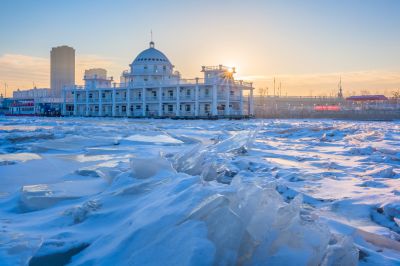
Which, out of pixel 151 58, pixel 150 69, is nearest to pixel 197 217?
pixel 150 69

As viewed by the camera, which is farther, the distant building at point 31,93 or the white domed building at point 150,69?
the distant building at point 31,93

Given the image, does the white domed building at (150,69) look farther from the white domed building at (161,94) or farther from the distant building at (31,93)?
the distant building at (31,93)

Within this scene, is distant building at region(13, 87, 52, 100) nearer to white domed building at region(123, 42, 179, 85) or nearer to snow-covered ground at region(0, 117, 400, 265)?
white domed building at region(123, 42, 179, 85)

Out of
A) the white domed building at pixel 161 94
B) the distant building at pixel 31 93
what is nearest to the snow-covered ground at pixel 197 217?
the white domed building at pixel 161 94

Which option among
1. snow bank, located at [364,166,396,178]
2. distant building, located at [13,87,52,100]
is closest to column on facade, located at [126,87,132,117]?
snow bank, located at [364,166,396,178]

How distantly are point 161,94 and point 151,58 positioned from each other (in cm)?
817

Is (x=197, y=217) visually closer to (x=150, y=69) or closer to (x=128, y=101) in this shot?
(x=128, y=101)

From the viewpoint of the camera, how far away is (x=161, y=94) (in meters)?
57.0

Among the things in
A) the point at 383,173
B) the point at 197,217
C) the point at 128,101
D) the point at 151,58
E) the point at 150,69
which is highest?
the point at 151,58

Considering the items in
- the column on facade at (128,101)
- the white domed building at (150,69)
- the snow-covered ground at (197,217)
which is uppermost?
the white domed building at (150,69)

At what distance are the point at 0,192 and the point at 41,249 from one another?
2.70 metres

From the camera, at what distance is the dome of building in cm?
6081

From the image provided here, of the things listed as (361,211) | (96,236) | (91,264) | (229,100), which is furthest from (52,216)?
(229,100)

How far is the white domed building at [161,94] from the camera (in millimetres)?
52844
